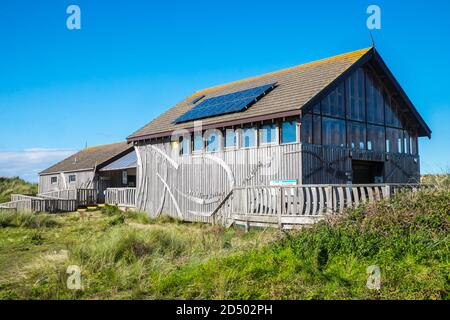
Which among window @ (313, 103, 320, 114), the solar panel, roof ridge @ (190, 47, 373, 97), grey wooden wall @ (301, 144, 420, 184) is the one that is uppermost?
roof ridge @ (190, 47, 373, 97)

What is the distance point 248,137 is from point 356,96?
5401mm

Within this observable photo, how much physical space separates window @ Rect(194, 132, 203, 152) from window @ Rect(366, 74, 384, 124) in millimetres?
Answer: 7819

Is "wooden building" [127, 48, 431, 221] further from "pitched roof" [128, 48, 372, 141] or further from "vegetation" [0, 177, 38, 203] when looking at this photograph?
"vegetation" [0, 177, 38, 203]

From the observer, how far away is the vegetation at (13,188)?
120 ft

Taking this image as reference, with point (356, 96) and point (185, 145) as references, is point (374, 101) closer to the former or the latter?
point (356, 96)

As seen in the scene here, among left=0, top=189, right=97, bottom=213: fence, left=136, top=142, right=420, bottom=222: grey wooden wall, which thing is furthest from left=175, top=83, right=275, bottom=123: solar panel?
left=0, top=189, right=97, bottom=213: fence

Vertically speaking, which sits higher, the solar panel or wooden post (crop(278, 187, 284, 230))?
the solar panel

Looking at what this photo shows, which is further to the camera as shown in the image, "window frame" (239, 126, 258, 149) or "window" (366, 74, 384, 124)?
"window" (366, 74, 384, 124)

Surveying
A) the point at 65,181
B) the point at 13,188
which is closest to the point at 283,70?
the point at 65,181

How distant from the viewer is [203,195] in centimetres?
1986

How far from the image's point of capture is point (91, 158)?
35531 millimetres

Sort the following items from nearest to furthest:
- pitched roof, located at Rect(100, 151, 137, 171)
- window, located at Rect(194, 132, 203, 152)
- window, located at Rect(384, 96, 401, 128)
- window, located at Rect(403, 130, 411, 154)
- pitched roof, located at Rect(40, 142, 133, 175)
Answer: window, located at Rect(194, 132, 203, 152) → window, located at Rect(384, 96, 401, 128) → window, located at Rect(403, 130, 411, 154) → pitched roof, located at Rect(100, 151, 137, 171) → pitched roof, located at Rect(40, 142, 133, 175)

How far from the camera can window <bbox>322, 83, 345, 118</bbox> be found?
17.7 meters
